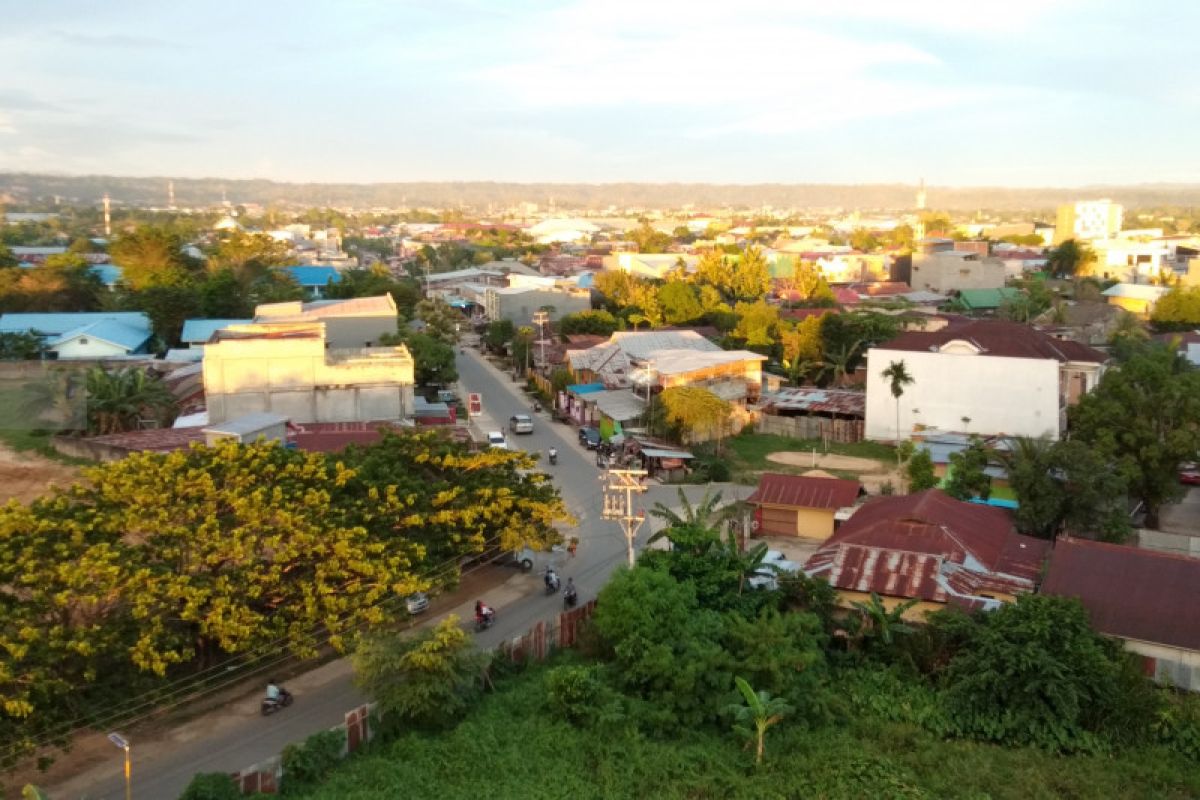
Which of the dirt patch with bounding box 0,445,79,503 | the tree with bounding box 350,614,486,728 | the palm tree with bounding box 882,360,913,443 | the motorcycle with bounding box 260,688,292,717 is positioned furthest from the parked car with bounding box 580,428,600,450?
the tree with bounding box 350,614,486,728

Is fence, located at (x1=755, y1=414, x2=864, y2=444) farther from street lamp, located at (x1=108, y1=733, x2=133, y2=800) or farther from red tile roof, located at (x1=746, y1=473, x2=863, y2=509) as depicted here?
street lamp, located at (x1=108, y1=733, x2=133, y2=800)

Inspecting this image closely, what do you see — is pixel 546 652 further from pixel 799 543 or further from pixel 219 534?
pixel 799 543

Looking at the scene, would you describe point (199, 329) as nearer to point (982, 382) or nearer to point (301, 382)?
point (301, 382)

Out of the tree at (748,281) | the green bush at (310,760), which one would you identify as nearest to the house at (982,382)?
the green bush at (310,760)

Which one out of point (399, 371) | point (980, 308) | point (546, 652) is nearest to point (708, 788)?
point (546, 652)

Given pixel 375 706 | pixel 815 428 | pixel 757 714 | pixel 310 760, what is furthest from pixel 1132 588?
pixel 815 428

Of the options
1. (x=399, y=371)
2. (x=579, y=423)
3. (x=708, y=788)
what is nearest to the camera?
(x=708, y=788)
